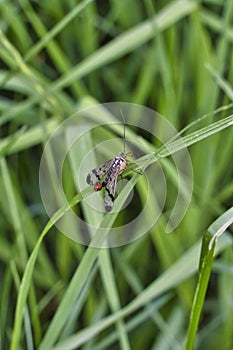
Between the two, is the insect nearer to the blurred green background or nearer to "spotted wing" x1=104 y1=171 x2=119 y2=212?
"spotted wing" x1=104 y1=171 x2=119 y2=212

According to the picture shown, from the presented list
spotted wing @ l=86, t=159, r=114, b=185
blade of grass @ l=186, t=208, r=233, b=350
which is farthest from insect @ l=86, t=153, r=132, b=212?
blade of grass @ l=186, t=208, r=233, b=350

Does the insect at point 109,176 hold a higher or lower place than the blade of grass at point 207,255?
higher

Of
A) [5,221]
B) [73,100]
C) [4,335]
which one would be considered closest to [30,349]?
[4,335]

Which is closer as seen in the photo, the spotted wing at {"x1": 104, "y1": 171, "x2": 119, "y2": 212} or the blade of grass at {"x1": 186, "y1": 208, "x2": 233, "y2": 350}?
the blade of grass at {"x1": 186, "y1": 208, "x2": 233, "y2": 350}

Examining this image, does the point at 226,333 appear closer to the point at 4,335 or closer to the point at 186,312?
the point at 186,312

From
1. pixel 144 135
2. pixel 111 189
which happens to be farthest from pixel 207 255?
pixel 144 135

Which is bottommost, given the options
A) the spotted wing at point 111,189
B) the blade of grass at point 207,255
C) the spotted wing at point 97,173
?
the blade of grass at point 207,255

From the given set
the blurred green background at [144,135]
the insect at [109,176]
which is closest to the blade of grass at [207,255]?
the insect at [109,176]

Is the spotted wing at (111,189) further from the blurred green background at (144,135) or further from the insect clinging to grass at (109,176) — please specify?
the blurred green background at (144,135)
